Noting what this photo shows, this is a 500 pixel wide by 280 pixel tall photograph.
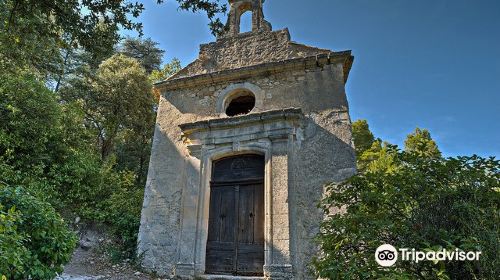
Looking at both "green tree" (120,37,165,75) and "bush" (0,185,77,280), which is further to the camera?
"green tree" (120,37,165,75)

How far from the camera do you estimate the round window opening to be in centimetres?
734

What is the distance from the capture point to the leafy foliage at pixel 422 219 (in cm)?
229

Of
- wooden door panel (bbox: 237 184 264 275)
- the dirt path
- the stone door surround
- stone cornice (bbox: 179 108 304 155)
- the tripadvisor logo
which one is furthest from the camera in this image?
stone cornice (bbox: 179 108 304 155)

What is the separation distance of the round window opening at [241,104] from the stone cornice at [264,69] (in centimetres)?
45

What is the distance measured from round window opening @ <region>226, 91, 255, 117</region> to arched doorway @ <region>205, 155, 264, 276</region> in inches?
58.5

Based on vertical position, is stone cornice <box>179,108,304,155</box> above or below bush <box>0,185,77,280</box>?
above

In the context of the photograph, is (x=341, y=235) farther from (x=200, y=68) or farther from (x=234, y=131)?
(x=200, y=68)

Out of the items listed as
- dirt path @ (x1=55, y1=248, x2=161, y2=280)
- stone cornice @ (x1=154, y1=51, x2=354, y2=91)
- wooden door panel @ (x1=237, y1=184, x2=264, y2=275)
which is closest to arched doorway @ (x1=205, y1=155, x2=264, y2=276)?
wooden door panel @ (x1=237, y1=184, x2=264, y2=275)

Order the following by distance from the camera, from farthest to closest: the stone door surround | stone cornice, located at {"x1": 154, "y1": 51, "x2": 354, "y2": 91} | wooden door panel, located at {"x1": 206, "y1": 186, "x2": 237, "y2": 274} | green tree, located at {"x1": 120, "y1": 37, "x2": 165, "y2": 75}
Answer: green tree, located at {"x1": 120, "y1": 37, "x2": 165, "y2": 75}
stone cornice, located at {"x1": 154, "y1": 51, "x2": 354, "y2": 91}
wooden door panel, located at {"x1": 206, "y1": 186, "x2": 237, "y2": 274}
the stone door surround

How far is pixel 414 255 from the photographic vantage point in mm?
2434

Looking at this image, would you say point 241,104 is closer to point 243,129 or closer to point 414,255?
point 243,129

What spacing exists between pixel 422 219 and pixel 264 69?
195 inches

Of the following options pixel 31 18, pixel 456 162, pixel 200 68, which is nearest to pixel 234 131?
pixel 200 68

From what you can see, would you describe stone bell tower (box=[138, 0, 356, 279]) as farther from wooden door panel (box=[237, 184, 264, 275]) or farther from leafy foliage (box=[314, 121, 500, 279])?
leafy foliage (box=[314, 121, 500, 279])
